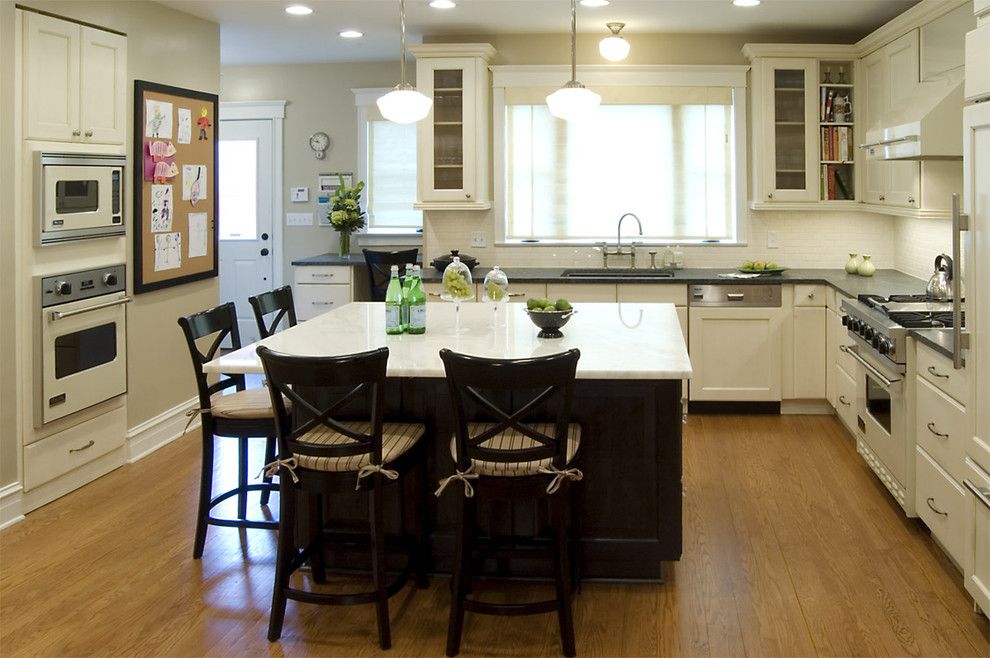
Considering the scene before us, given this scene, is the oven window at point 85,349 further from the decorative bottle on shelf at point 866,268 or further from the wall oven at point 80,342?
the decorative bottle on shelf at point 866,268

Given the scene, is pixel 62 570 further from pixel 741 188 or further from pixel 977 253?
pixel 741 188

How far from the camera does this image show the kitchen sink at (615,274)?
20.9 ft

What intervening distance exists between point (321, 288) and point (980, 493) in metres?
5.23

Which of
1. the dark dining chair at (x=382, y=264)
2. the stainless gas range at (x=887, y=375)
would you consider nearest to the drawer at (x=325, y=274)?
the dark dining chair at (x=382, y=264)

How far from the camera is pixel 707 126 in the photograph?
269 inches

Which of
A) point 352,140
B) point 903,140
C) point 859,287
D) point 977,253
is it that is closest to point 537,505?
point 977,253

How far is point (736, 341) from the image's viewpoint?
6277mm

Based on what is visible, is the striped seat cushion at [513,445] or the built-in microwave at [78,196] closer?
the striped seat cushion at [513,445]

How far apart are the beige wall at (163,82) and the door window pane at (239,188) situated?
6.92 feet

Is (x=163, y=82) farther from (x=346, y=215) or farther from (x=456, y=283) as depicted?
(x=456, y=283)

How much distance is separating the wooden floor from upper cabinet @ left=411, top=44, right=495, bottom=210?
2.82m

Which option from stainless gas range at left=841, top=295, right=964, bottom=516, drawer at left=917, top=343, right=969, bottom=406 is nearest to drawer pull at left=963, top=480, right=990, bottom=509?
drawer at left=917, top=343, right=969, bottom=406

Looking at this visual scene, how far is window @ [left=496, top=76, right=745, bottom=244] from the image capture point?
6816mm

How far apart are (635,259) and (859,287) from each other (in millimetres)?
1684
